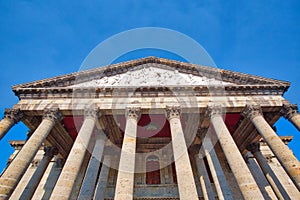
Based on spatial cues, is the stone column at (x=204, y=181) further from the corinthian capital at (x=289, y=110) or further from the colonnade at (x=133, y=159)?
the corinthian capital at (x=289, y=110)

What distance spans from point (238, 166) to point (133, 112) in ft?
23.2

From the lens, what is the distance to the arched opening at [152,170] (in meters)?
17.5

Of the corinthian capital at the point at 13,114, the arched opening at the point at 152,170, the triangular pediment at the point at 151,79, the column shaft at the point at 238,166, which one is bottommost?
the column shaft at the point at 238,166

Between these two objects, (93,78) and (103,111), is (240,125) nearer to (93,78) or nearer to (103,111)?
(103,111)

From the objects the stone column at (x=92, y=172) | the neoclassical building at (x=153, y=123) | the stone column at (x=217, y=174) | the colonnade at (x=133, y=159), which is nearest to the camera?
the colonnade at (x=133, y=159)

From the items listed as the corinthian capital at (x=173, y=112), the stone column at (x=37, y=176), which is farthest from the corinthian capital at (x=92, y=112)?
the stone column at (x=37, y=176)

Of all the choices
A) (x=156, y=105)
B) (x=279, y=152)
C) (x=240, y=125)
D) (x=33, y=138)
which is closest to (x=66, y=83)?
(x=33, y=138)

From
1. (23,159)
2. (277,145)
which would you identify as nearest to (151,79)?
(277,145)

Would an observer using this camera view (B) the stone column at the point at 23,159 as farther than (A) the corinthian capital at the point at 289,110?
No

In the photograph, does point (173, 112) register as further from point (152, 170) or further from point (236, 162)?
point (152, 170)

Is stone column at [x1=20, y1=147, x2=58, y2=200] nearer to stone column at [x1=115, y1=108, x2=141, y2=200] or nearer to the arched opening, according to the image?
the arched opening

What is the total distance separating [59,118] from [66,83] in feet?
9.96

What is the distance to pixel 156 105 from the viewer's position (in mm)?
14539

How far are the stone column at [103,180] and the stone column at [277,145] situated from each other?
11.2 m
